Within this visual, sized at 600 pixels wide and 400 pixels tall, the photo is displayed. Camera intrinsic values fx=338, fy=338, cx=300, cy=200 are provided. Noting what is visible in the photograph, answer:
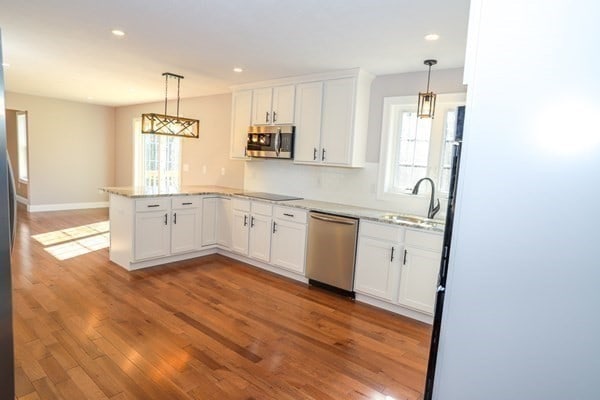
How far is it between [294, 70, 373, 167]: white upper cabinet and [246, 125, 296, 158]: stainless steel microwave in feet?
0.38

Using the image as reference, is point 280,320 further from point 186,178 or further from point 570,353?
point 186,178

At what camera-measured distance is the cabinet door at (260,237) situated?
14.0 ft

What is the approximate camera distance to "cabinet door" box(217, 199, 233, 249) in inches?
187

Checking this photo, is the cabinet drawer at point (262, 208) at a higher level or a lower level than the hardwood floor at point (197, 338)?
higher

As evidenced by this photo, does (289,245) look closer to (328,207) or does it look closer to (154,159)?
(328,207)

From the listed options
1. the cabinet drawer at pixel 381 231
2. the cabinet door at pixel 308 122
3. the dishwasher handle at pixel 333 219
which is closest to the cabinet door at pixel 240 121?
the cabinet door at pixel 308 122

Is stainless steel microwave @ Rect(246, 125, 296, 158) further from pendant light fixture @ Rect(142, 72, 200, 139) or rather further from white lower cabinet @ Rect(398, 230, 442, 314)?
white lower cabinet @ Rect(398, 230, 442, 314)

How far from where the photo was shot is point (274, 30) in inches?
109

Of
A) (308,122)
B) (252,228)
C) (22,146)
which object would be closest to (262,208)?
(252,228)

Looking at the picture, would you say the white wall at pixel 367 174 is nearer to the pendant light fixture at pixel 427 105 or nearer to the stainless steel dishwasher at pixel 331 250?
the pendant light fixture at pixel 427 105

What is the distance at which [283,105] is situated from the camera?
4.42 metres

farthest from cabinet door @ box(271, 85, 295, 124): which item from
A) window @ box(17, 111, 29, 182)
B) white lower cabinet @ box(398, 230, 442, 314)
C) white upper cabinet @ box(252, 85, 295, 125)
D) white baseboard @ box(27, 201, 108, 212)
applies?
window @ box(17, 111, 29, 182)

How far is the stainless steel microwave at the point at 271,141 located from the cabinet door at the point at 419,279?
2001 mm

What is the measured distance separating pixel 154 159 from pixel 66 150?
1955 millimetres
